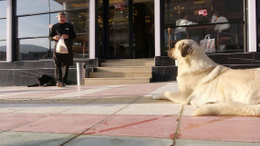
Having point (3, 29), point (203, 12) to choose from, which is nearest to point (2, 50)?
point (3, 29)

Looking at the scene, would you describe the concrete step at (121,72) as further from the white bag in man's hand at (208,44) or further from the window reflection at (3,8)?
the window reflection at (3,8)

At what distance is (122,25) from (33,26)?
442cm

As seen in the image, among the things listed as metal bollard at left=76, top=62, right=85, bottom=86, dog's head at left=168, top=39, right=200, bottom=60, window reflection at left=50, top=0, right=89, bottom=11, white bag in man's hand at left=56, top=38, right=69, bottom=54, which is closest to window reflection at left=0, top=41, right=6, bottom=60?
window reflection at left=50, top=0, right=89, bottom=11

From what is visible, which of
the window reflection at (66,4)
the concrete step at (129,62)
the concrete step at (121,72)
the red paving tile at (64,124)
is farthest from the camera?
the window reflection at (66,4)

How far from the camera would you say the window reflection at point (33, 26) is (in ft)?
32.0

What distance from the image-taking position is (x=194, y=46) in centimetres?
263

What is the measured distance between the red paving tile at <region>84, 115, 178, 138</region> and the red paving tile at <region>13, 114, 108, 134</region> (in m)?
0.14

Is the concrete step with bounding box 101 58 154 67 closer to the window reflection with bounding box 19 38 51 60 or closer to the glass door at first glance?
the glass door

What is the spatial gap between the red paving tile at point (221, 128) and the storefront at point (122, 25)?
6.39m

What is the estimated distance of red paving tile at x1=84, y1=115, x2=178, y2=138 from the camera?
1.54 m

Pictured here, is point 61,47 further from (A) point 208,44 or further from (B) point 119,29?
(A) point 208,44

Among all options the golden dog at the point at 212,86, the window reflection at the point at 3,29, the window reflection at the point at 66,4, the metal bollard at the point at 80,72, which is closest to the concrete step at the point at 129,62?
the metal bollard at the point at 80,72

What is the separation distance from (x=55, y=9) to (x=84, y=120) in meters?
8.83

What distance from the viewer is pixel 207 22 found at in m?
7.87
